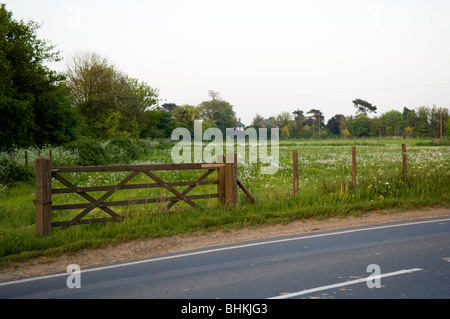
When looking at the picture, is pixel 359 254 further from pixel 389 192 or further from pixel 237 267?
pixel 389 192

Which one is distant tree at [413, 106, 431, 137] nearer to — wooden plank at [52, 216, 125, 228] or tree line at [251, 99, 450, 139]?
tree line at [251, 99, 450, 139]

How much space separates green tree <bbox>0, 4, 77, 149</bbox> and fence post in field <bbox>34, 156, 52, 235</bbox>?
51.5ft

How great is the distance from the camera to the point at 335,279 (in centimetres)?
594

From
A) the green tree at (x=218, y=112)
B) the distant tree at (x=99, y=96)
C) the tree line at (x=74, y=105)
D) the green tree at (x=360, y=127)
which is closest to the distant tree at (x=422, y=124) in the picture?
the tree line at (x=74, y=105)

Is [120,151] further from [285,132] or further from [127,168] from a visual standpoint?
[285,132]

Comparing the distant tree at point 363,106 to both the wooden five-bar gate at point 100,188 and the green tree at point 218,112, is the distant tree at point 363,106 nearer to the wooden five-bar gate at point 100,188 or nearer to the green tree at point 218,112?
the green tree at point 218,112

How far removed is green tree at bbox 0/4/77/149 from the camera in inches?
910

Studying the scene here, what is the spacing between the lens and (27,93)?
2522 centimetres

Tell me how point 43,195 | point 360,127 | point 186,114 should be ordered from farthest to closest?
point 360,127 < point 186,114 < point 43,195

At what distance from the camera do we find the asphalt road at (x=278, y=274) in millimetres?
5469

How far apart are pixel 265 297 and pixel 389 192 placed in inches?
365

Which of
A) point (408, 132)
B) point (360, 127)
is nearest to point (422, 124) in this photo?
point (408, 132)

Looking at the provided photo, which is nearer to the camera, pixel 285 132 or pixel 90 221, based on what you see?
pixel 90 221

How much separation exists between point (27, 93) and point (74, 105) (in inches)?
893
